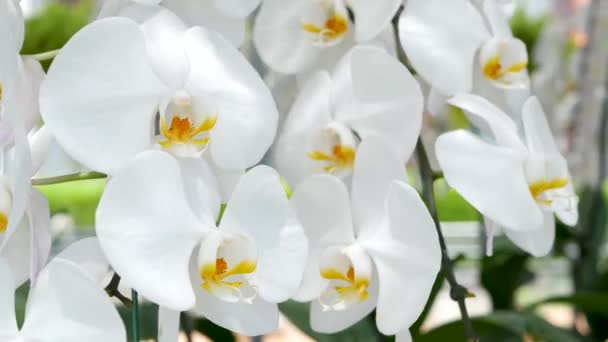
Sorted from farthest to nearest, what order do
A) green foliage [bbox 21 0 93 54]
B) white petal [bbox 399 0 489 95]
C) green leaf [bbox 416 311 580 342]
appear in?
green foliage [bbox 21 0 93 54] < green leaf [bbox 416 311 580 342] < white petal [bbox 399 0 489 95]

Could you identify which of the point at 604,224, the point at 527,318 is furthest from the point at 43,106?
the point at 604,224

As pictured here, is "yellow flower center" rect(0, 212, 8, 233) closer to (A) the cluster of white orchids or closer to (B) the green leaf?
(A) the cluster of white orchids

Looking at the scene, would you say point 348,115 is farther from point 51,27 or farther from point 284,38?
point 51,27

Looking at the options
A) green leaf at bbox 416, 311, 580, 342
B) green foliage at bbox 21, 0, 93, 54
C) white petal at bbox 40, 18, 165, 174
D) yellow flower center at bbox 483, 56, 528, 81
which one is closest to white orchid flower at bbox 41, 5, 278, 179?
white petal at bbox 40, 18, 165, 174

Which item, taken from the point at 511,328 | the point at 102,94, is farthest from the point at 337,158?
the point at 511,328

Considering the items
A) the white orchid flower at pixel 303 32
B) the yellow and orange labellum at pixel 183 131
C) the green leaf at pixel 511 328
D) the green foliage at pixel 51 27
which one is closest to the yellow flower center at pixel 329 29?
the white orchid flower at pixel 303 32

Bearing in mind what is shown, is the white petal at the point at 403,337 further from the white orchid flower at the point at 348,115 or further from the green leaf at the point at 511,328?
the green leaf at the point at 511,328
